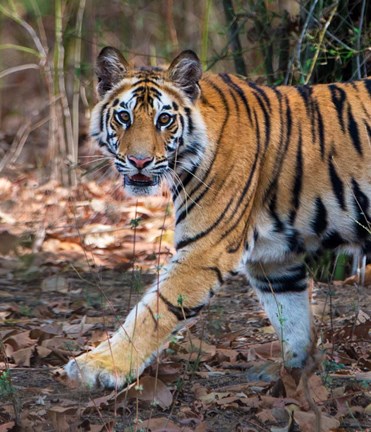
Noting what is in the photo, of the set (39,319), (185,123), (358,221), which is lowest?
(39,319)

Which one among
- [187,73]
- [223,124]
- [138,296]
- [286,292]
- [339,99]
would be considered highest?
[187,73]

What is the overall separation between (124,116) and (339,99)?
1.14 metres

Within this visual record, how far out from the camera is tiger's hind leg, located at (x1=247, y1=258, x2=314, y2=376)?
4.75 m

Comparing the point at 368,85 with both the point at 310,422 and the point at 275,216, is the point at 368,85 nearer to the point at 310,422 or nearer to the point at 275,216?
the point at 275,216

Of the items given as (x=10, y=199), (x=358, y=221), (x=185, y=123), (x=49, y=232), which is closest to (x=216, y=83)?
(x=185, y=123)

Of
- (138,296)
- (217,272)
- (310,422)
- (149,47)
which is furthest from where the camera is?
(149,47)

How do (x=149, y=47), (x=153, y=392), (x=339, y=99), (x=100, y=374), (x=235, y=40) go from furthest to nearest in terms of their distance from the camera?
1. (x=149, y=47)
2. (x=235, y=40)
3. (x=339, y=99)
4. (x=100, y=374)
5. (x=153, y=392)

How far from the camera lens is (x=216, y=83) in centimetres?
477

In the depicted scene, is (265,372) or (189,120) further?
(189,120)

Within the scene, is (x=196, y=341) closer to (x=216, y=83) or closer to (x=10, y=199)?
(x=216, y=83)

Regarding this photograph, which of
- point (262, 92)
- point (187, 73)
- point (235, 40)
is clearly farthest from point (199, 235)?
point (235, 40)

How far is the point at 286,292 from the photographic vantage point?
486cm

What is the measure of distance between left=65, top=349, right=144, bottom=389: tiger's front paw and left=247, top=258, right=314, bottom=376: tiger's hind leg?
101cm

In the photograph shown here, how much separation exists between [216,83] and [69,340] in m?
1.56
